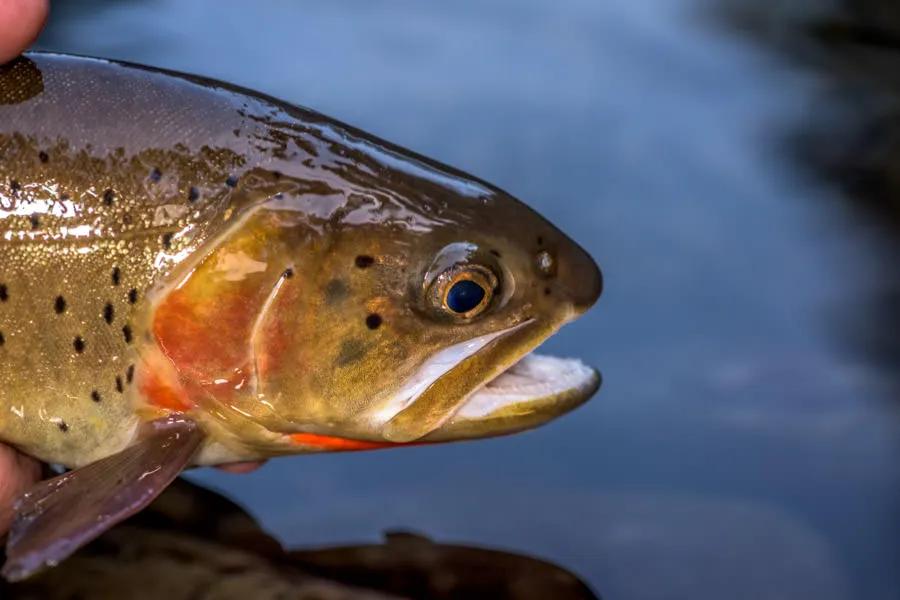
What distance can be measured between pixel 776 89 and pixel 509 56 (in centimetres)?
88

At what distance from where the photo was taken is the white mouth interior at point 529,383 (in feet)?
5.65

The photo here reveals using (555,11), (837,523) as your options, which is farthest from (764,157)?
(837,523)

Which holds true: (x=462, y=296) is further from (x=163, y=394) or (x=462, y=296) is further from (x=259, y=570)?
(x=259, y=570)

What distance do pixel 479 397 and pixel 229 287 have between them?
1.26 ft

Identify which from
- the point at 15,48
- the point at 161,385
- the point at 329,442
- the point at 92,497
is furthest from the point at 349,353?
the point at 15,48

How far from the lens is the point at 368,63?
3.87 m

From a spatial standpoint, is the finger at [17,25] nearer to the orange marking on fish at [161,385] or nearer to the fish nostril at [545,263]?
the orange marking on fish at [161,385]

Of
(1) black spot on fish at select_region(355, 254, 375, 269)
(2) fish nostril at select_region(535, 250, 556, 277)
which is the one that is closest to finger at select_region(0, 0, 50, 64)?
(1) black spot on fish at select_region(355, 254, 375, 269)

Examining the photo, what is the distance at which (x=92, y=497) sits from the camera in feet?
5.22

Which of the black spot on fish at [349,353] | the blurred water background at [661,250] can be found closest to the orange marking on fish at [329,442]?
the black spot on fish at [349,353]

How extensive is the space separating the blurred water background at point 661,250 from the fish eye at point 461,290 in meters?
0.49

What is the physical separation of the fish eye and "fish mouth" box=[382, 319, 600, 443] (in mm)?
49

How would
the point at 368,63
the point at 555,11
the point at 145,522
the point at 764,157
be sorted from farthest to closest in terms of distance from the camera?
the point at 555,11, the point at 368,63, the point at 764,157, the point at 145,522

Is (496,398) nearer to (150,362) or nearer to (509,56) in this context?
(150,362)
